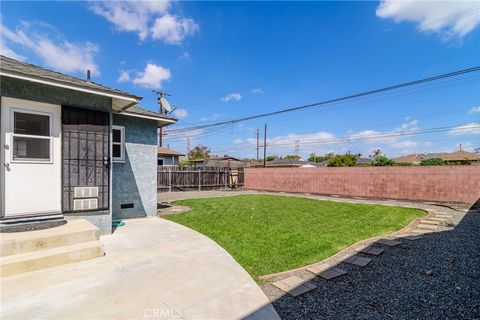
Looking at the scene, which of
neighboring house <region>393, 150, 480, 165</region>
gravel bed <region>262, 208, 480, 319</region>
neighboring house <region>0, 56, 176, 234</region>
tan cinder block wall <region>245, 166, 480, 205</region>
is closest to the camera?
gravel bed <region>262, 208, 480, 319</region>

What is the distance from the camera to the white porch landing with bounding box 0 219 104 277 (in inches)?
127

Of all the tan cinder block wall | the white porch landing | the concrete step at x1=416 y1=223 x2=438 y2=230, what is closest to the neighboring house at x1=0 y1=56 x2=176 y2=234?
the white porch landing

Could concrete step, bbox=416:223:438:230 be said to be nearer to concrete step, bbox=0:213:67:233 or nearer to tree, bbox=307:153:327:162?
concrete step, bbox=0:213:67:233

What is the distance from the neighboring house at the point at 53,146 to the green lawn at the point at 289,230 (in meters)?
2.56

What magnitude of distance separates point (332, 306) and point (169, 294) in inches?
74.6

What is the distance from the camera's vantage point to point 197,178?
18.2 meters

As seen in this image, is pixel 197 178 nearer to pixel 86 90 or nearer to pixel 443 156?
pixel 86 90

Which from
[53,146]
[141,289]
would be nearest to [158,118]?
[53,146]

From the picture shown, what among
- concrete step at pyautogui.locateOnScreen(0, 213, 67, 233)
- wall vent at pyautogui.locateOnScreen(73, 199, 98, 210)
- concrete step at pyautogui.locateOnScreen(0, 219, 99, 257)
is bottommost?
concrete step at pyautogui.locateOnScreen(0, 219, 99, 257)

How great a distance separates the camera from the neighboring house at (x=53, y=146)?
4.15 meters

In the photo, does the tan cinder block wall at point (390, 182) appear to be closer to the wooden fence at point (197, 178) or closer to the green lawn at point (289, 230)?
the green lawn at point (289, 230)

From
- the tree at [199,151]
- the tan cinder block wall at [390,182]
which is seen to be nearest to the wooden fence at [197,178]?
the tan cinder block wall at [390,182]

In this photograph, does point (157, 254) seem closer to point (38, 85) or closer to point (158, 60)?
point (38, 85)

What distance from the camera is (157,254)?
3.93m
